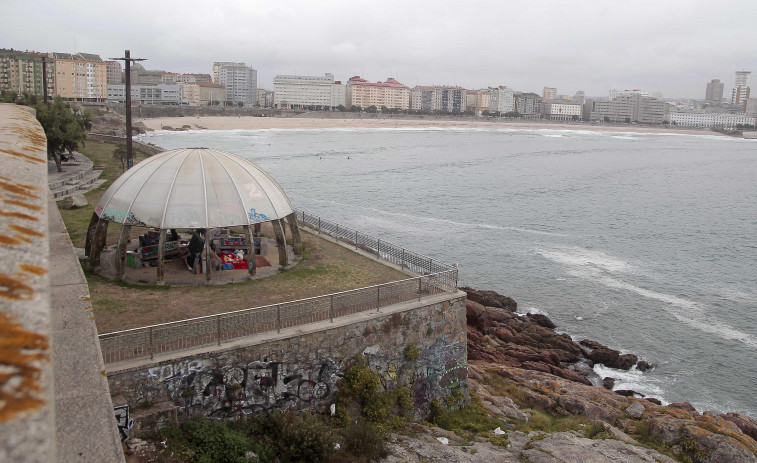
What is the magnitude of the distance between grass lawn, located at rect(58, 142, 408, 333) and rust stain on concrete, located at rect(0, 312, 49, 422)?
13101 mm

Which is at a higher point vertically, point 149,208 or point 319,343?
point 149,208

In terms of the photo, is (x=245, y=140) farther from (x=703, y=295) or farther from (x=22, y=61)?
(x=703, y=295)

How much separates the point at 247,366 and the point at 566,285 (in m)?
25.7

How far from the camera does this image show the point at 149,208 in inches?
697

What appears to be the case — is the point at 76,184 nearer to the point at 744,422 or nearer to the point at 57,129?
the point at 57,129

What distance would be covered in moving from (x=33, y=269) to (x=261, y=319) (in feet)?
39.7

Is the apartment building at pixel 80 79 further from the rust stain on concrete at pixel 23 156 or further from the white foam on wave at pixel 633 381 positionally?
the rust stain on concrete at pixel 23 156

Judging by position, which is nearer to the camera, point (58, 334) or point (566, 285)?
point (58, 334)

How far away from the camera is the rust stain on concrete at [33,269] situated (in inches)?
81.7

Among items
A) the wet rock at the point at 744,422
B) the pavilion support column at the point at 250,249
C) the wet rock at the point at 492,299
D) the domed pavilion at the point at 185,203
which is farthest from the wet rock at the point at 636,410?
the pavilion support column at the point at 250,249

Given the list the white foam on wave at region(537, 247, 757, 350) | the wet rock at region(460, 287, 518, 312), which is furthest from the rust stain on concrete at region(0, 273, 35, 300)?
the white foam on wave at region(537, 247, 757, 350)

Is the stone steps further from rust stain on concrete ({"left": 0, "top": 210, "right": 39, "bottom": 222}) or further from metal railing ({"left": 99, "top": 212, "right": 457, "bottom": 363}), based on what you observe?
rust stain on concrete ({"left": 0, "top": 210, "right": 39, "bottom": 222})

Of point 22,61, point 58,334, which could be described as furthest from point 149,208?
point 22,61

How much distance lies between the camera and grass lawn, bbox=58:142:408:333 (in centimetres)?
1515
